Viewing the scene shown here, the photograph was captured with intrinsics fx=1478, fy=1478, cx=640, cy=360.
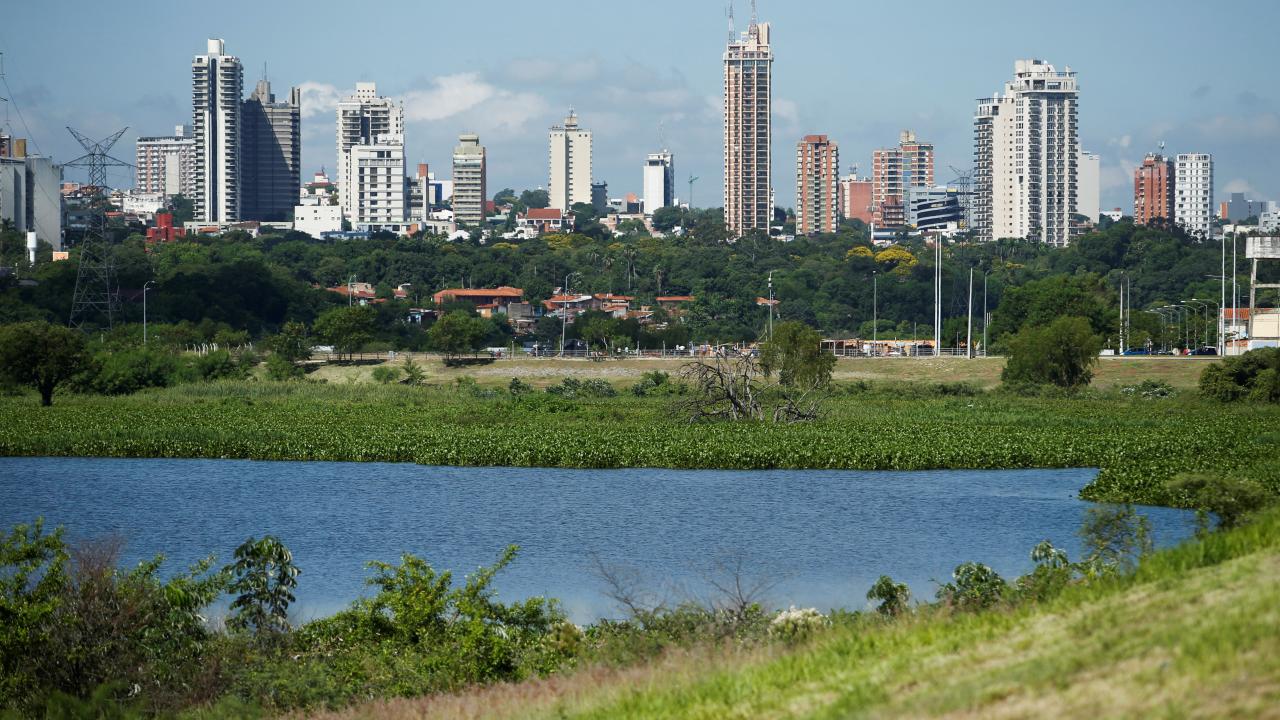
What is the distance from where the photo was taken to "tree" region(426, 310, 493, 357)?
86.3 metres

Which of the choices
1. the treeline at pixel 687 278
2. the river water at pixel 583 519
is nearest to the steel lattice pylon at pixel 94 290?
the treeline at pixel 687 278

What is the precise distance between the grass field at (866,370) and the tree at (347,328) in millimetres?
4311

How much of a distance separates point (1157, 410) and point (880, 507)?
84.0 ft

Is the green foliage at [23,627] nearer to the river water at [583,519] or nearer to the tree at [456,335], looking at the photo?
the river water at [583,519]

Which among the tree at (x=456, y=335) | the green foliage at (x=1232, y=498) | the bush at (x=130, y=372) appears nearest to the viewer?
the green foliage at (x=1232, y=498)

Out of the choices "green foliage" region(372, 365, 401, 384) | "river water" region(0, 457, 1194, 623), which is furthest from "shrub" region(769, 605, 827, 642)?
"green foliage" region(372, 365, 401, 384)

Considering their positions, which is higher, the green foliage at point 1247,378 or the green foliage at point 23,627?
the green foliage at point 1247,378

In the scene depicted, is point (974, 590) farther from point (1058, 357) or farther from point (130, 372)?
point (130, 372)

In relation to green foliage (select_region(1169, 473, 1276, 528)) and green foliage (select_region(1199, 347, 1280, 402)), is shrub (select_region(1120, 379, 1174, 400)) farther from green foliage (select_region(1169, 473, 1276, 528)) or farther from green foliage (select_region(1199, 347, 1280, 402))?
green foliage (select_region(1169, 473, 1276, 528))

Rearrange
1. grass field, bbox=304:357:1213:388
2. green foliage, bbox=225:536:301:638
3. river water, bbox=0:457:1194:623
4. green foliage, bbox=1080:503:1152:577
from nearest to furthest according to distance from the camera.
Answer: green foliage, bbox=225:536:301:638 < green foliage, bbox=1080:503:1152:577 < river water, bbox=0:457:1194:623 < grass field, bbox=304:357:1213:388

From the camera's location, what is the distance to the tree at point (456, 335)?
8631cm

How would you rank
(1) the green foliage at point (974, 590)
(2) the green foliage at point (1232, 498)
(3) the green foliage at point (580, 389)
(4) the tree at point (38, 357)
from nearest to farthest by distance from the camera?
1. (1) the green foliage at point (974, 590)
2. (2) the green foliage at point (1232, 498)
3. (4) the tree at point (38, 357)
4. (3) the green foliage at point (580, 389)

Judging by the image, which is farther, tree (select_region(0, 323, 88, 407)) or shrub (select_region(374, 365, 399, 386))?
shrub (select_region(374, 365, 399, 386))

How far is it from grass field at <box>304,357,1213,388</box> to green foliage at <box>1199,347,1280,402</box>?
12747 mm
